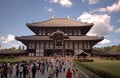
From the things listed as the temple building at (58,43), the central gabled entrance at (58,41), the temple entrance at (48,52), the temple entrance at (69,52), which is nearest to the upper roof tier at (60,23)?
the temple building at (58,43)

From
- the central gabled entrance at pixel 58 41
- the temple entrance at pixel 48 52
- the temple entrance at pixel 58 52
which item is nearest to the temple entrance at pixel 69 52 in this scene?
the central gabled entrance at pixel 58 41

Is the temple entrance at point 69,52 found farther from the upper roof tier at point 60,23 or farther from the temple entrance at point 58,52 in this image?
A: the upper roof tier at point 60,23

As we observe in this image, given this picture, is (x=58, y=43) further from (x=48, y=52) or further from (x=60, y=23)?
(x=60, y=23)

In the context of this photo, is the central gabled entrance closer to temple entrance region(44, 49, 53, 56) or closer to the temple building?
the temple building

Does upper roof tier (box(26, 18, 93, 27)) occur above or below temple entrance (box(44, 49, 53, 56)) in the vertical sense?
above

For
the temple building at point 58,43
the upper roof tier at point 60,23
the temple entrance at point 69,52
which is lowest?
the temple entrance at point 69,52

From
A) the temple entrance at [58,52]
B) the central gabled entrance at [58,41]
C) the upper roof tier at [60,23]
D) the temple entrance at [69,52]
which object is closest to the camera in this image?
the central gabled entrance at [58,41]

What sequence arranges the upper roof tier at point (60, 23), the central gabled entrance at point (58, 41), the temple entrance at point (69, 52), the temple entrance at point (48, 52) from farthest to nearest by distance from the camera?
the upper roof tier at point (60, 23) → the temple entrance at point (69, 52) → the temple entrance at point (48, 52) → the central gabled entrance at point (58, 41)

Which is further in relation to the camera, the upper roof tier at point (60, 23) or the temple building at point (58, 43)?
the upper roof tier at point (60, 23)

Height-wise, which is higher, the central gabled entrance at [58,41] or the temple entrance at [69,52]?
the central gabled entrance at [58,41]

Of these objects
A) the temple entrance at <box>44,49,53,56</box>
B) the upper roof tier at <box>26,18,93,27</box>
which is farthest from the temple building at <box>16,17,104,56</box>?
the upper roof tier at <box>26,18,93,27</box>

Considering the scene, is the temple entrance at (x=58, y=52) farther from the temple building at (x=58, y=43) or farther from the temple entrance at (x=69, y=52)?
the temple entrance at (x=69, y=52)

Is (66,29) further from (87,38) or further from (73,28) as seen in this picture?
(87,38)

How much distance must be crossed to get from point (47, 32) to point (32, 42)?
7.58 meters
